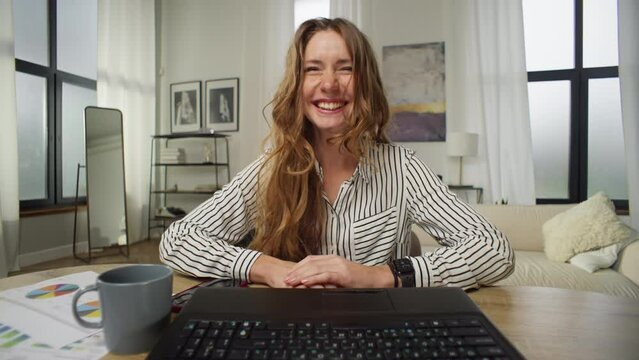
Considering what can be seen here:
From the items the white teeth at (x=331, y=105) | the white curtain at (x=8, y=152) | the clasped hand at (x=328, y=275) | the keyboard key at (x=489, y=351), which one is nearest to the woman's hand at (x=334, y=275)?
the clasped hand at (x=328, y=275)

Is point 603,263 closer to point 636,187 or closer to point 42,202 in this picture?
point 636,187

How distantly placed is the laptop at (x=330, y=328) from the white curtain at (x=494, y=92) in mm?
3425

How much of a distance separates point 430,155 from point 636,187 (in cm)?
174

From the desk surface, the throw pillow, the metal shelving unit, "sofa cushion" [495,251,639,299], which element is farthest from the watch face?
the metal shelving unit

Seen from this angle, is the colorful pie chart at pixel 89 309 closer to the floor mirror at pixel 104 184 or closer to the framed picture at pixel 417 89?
the floor mirror at pixel 104 184

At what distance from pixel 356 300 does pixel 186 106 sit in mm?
4594

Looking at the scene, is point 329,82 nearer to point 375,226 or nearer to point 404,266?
point 375,226

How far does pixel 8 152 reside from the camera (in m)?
2.96

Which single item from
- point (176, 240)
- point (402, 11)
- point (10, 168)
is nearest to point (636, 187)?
point (402, 11)

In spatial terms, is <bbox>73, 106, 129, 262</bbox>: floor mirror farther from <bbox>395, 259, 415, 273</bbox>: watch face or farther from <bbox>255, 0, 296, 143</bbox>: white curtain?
<bbox>395, 259, 415, 273</bbox>: watch face

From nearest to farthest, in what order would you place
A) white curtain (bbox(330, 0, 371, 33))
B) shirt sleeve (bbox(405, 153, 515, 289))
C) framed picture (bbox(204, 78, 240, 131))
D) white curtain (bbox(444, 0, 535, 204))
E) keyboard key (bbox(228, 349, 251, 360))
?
1. keyboard key (bbox(228, 349, 251, 360))
2. shirt sleeve (bbox(405, 153, 515, 289))
3. white curtain (bbox(444, 0, 535, 204))
4. white curtain (bbox(330, 0, 371, 33))
5. framed picture (bbox(204, 78, 240, 131))

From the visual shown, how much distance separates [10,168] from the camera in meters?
2.97

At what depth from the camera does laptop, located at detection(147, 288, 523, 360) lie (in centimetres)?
40

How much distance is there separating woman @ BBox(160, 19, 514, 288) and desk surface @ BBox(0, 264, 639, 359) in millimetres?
194
